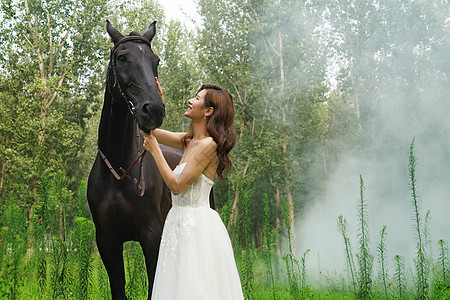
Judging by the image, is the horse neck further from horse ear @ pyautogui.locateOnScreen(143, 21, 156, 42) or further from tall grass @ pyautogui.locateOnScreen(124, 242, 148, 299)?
tall grass @ pyautogui.locateOnScreen(124, 242, 148, 299)

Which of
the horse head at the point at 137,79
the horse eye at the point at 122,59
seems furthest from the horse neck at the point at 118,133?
the horse eye at the point at 122,59

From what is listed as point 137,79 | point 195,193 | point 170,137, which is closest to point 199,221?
point 195,193

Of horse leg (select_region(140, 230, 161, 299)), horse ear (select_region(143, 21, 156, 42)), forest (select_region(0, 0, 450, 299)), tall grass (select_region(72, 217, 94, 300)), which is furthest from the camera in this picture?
forest (select_region(0, 0, 450, 299))

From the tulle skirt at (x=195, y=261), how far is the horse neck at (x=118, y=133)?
96cm

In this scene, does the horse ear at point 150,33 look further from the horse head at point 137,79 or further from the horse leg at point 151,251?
the horse leg at point 151,251

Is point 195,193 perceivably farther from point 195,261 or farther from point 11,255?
point 11,255

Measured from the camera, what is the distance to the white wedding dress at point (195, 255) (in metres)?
2.81

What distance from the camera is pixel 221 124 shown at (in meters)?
3.12

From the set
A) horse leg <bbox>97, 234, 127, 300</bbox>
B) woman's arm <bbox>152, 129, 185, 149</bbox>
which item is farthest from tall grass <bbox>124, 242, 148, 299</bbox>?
woman's arm <bbox>152, 129, 185, 149</bbox>

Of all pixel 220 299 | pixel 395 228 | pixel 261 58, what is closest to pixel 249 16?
pixel 261 58

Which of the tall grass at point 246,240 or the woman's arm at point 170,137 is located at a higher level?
the woman's arm at point 170,137

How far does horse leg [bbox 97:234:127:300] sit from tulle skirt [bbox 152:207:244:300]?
88 centimetres

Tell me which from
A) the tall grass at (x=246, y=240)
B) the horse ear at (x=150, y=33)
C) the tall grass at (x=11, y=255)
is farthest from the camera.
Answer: the tall grass at (x=246, y=240)

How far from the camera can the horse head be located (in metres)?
2.87
